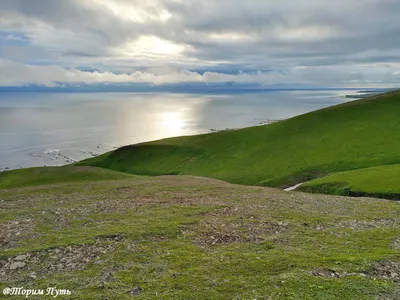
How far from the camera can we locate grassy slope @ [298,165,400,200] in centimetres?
3847

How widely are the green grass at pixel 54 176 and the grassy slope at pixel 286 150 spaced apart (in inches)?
892

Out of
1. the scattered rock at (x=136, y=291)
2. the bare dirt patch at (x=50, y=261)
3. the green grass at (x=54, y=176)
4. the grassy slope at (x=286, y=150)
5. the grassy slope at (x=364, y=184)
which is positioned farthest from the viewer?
the green grass at (x=54, y=176)

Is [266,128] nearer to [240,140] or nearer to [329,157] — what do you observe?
[240,140]

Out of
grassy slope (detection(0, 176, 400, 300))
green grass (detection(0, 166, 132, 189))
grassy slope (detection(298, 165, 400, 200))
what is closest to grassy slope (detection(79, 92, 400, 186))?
grassy slope (detection(298, 165, 400, 200))

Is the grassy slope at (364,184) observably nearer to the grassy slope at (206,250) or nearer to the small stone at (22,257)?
the grassy slope at (206,250)

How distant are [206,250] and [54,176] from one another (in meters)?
61.7

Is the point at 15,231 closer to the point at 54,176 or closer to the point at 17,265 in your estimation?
the point at 17,265

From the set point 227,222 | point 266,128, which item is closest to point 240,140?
point 266,128

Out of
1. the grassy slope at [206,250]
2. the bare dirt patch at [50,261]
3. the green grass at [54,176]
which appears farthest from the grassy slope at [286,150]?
the bare dirt patch at [50,261]

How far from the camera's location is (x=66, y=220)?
2309 centimetres

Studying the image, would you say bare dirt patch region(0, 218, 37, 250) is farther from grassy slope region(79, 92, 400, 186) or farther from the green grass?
grassy slope region(79, 92, 400, 186)

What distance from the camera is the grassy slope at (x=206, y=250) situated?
1223 centimetres

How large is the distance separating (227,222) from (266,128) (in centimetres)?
8223

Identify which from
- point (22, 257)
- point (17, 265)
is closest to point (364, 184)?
point (22, 257)
